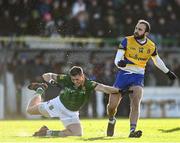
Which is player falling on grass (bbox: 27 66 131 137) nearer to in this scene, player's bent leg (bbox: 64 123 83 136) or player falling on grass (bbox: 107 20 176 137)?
player's bent leg (bbox: 64 123 83 136)

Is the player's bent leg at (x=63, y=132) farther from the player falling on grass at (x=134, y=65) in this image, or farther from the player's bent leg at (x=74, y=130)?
the player falling on grass at (x=134, y=65)

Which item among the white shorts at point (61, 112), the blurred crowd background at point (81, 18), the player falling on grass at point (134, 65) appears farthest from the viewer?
the blurred crowd background at point (81, 18)

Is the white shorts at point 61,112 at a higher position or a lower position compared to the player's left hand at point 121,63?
lower

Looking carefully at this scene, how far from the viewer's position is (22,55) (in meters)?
28.3

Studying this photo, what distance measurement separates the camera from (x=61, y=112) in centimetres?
1499

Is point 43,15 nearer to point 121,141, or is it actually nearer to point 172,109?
point 172,109

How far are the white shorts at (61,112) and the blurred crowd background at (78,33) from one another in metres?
11.2

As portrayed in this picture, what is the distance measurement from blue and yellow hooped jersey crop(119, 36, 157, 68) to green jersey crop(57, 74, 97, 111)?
958 millimetres

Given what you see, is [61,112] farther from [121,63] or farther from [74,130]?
[121,63]

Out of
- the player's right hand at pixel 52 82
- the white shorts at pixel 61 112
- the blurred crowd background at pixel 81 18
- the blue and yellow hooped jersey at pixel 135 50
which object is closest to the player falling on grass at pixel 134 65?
the blue and yellow hooped jersey at pixel 135 50

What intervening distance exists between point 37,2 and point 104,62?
368 centimetres

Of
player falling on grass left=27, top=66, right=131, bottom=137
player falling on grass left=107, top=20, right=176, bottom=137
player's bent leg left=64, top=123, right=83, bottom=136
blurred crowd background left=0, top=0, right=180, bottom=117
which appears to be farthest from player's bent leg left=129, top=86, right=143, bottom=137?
blurred crowd background left=0, top=0, right=180, bottom=117

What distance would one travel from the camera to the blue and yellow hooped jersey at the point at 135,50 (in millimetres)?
14750

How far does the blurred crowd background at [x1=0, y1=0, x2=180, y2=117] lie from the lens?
26750 mm
